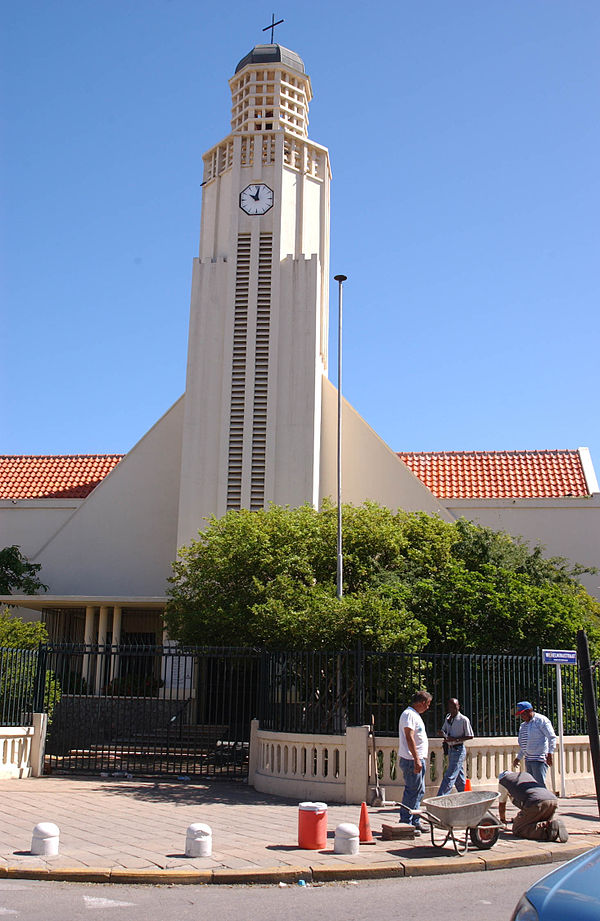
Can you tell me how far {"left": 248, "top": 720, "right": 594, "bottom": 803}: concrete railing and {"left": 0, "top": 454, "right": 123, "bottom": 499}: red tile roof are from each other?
1974 centimetres

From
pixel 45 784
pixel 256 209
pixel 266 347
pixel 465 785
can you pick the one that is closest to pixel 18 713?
pixel 45 784

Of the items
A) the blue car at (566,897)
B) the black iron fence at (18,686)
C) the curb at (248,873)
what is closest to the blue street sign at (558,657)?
the curb at (248,873)

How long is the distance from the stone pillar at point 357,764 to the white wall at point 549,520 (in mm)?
15488

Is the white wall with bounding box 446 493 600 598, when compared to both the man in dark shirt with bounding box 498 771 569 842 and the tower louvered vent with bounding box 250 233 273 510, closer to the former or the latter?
the tower louvered vent with bounding box 250 233 273 510

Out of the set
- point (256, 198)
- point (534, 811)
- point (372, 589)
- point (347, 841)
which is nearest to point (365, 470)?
point (256, 198)

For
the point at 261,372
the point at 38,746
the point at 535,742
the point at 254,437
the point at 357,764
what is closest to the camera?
the point at 535,742

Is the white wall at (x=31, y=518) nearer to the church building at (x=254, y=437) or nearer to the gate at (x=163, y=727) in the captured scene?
the church building at (x=254, y=437)

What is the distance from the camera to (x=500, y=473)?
30.6 m

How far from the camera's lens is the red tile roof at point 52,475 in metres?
32.4

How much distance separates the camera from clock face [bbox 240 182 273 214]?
28000 millimetres

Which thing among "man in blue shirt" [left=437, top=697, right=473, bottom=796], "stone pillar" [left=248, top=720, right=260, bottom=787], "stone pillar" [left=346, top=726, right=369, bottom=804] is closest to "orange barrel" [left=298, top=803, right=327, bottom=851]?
"man in blue shirt" [left=437, top=697, right=473, bottom=796]

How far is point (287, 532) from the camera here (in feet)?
66.1

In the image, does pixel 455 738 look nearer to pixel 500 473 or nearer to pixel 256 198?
pixel 500 473

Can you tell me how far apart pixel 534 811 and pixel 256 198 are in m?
22.5
